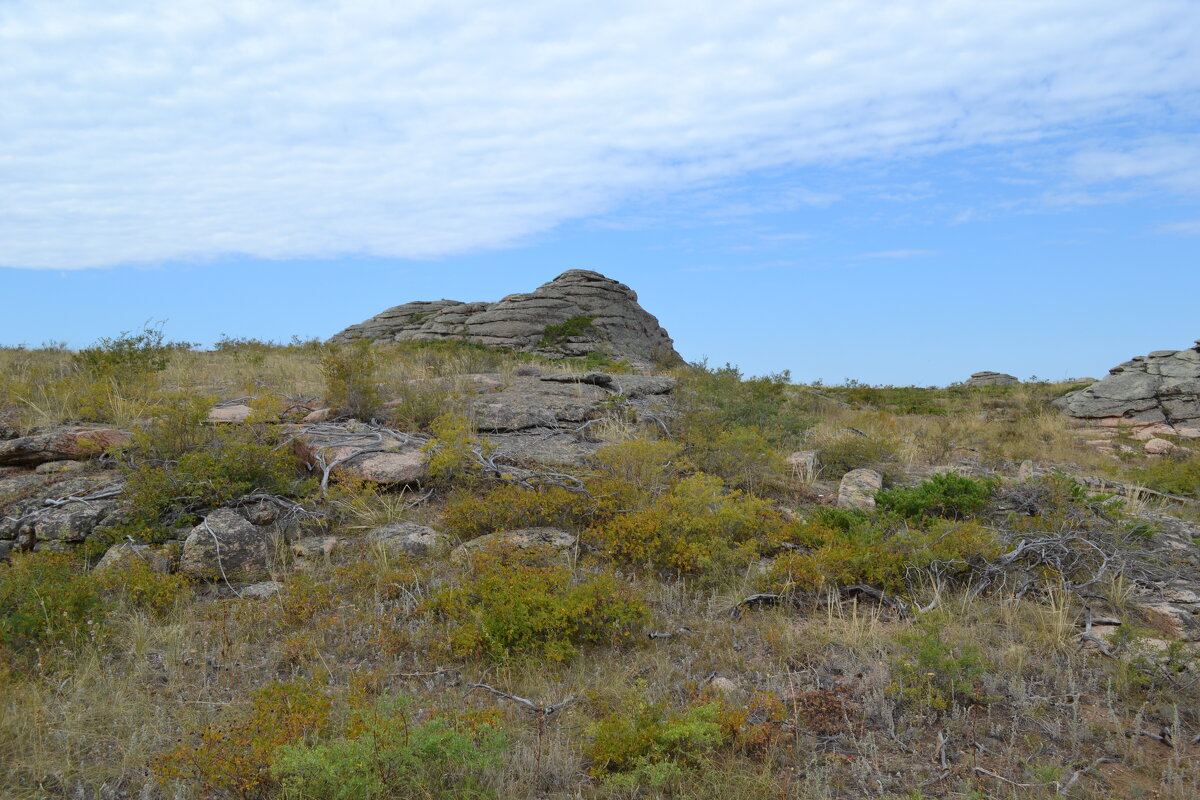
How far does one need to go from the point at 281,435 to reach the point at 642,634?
565 cm

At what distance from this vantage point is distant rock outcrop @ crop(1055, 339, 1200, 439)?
18.6 metres

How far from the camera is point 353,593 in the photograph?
5785 mm

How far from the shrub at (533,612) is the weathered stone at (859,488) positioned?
3635 millimetres

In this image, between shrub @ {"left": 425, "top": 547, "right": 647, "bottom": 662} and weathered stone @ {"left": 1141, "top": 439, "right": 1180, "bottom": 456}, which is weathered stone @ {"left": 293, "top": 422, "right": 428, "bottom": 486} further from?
weathered stone @ {"left": 1141, "top": 439, "right": 1180, "bottom": 456}

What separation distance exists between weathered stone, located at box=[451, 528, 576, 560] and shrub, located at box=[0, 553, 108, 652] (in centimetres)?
265

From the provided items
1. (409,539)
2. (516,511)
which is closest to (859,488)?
(516,511)

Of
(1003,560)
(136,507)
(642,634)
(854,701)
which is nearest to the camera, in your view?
(854,701)

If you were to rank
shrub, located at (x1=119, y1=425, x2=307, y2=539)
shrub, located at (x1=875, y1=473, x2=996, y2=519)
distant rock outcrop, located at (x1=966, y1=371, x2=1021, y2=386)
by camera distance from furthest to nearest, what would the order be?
1. distant rock outcrop, located at (x1=966, y1=371, x2=1021, y2=386)
2. shrub, located at (x1=875, y1=473, x2=996, y2=519)
3. shrub, located at (x1=119, y1=425, x2=307, y2=539)

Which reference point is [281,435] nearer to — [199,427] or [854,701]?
[199,427]

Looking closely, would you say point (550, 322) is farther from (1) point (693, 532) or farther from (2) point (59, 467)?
(1) point (693, 532)

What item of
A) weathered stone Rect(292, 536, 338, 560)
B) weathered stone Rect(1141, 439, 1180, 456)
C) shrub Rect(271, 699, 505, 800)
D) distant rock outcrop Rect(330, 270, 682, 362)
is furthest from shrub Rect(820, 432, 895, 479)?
distant rock outcrop Rect(330, 270, 682, 362)

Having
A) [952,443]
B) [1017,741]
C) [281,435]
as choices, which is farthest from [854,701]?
[952,443]

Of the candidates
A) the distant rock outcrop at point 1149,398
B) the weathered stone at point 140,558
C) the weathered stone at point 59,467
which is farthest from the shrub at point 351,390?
the distant rock outcrop at point 1149,398

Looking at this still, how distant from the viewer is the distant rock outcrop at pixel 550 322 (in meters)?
25.7
